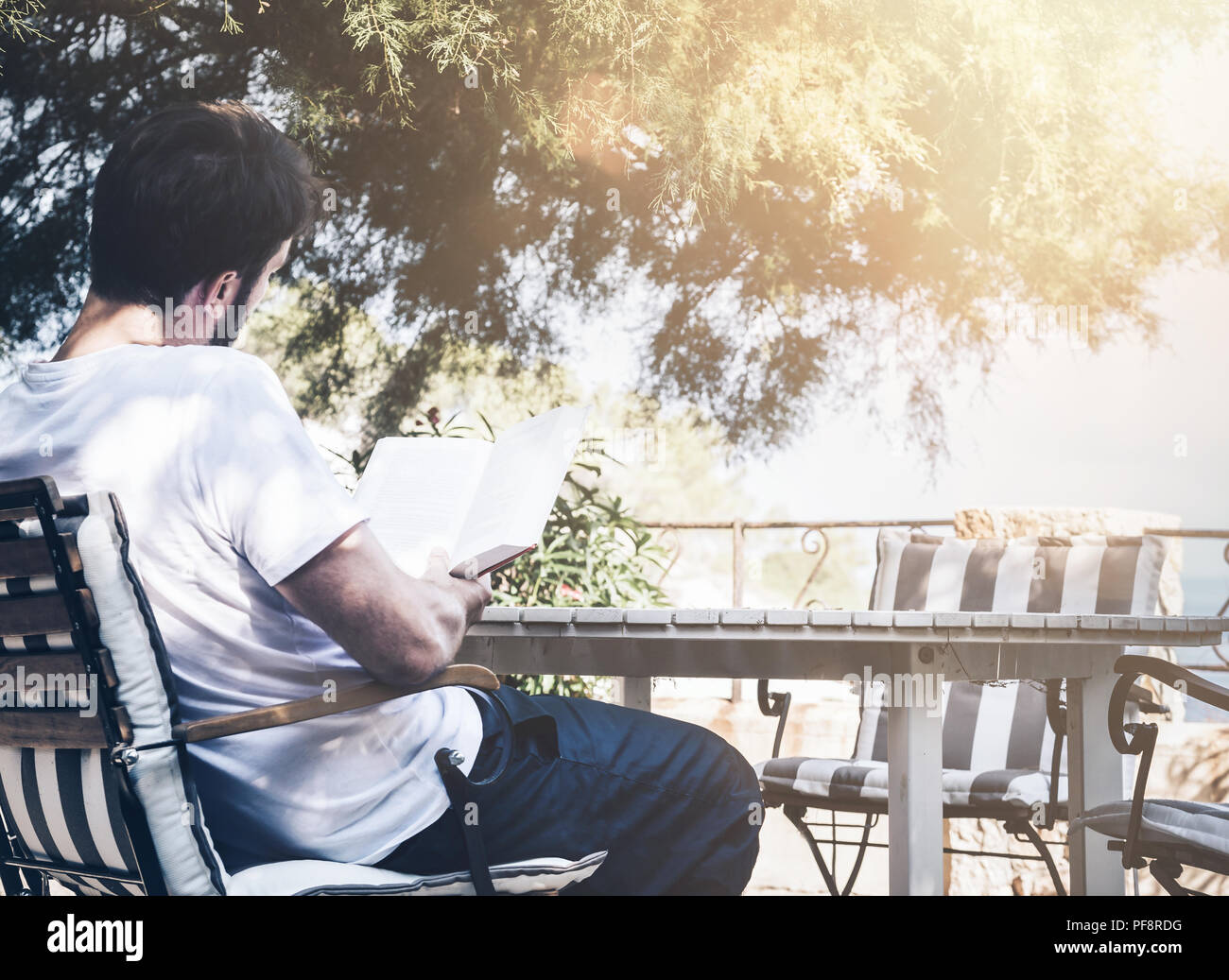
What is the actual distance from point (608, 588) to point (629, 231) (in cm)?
144

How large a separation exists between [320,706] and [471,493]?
433mm

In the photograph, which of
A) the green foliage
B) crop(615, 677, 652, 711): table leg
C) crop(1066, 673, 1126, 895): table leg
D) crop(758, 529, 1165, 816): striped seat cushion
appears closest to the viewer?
crop(1066, 673, 1126, 895): table leg

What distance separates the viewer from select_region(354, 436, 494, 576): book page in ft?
5.29

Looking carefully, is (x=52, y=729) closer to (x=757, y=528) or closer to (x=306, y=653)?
(x=306, y=653)

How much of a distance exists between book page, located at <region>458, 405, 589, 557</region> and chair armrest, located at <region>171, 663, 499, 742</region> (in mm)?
195

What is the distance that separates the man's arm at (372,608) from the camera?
4.68 ft

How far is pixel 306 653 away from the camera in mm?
1494

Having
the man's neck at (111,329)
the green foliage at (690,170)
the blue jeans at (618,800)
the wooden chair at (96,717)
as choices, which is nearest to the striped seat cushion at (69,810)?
the wooden chair at (96,717)

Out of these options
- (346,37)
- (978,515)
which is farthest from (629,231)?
(978,515)

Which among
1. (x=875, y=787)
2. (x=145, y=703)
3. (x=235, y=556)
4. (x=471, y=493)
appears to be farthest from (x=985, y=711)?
(x=145, y=703)

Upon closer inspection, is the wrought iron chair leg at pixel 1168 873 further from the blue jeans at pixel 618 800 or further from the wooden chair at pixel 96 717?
the wooden chair at pixel 96 717

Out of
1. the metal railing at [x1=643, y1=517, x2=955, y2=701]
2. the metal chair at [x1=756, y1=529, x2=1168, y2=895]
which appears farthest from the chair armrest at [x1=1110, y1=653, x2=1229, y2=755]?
the metal railing at [x1=643, y1=517, x2=955, y2=701]

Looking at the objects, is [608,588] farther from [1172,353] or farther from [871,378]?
[1172,353]

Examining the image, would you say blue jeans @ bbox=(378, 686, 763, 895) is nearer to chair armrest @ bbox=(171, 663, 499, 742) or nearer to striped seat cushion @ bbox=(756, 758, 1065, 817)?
chair armrest @ bbox=(171, 663, 499, 742)
